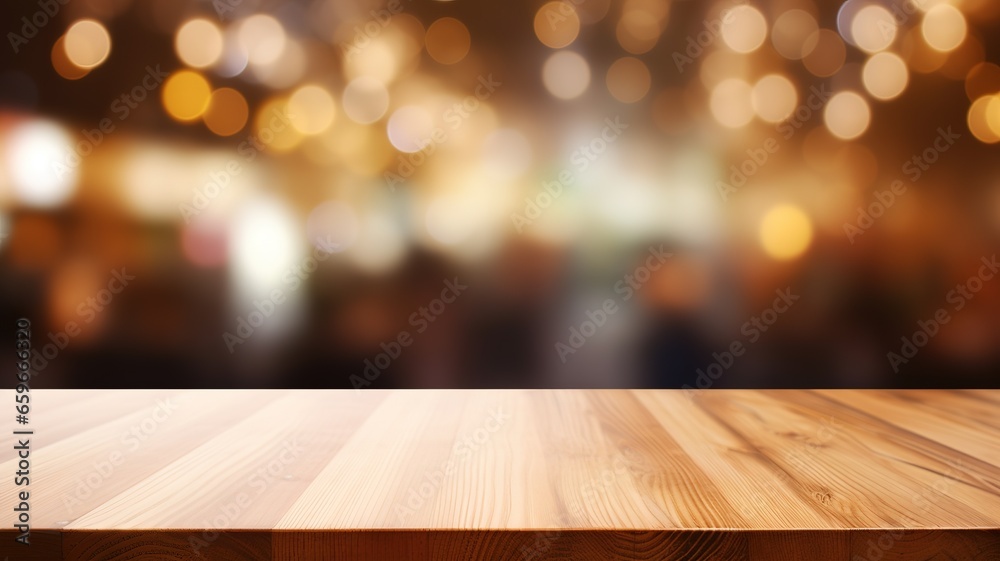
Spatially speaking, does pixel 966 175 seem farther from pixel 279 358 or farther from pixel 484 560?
pixel 279 358

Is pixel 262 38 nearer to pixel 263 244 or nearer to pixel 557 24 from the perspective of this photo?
pixel 263 244

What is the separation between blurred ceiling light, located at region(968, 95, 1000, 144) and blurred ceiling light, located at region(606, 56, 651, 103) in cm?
59

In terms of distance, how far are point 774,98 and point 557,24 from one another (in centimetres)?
41

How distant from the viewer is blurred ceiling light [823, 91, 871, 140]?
114 cm

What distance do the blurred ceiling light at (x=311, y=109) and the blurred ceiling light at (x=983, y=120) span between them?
115 cm

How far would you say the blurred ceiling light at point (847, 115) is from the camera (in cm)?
114

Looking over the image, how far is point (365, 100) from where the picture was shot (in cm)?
113

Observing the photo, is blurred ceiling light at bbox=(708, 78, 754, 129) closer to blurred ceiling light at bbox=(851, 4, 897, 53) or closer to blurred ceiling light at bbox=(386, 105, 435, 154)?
blurred ceiling light at bbox=(851, 4, 897, 53)

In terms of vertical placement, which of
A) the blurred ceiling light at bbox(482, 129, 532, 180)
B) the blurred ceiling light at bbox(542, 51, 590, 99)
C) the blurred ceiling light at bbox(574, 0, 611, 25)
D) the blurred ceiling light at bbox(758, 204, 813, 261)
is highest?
the blurred ceiling light at bbox(574, 0, 611, 25)

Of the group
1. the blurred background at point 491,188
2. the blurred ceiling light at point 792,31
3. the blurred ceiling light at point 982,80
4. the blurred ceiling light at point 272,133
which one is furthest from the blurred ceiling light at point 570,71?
the blurred ceiling light at point 982,80

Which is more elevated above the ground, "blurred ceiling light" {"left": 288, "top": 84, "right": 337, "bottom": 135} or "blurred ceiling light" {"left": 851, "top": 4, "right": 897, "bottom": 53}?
"blurred ceiling light" {"left": 851, "top": 4, "right": 897, "bottom": 53}

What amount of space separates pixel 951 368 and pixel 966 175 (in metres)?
0.35

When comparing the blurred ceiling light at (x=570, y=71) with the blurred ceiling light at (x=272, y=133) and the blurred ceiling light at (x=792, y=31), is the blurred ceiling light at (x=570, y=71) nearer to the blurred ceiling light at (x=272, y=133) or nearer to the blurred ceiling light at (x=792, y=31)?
the blurred ceiling light at (x=792, y=31)

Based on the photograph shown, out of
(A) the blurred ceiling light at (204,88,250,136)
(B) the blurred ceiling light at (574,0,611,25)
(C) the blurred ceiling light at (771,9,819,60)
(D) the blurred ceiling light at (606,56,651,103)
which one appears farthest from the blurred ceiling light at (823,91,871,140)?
(A) the blurred ceiling light at (204,88,250,136)
